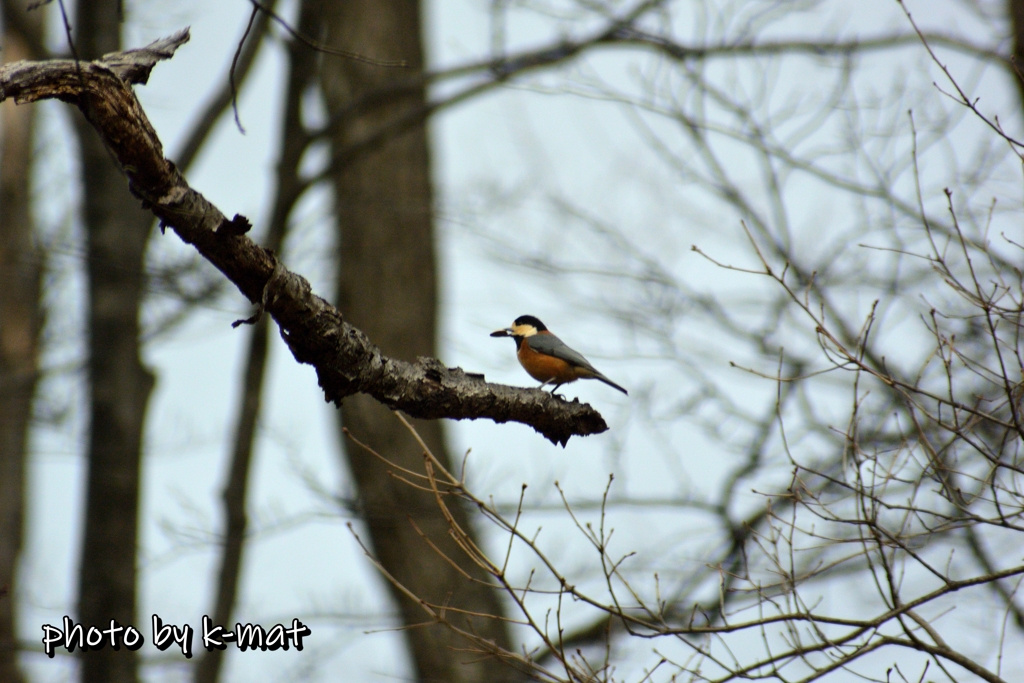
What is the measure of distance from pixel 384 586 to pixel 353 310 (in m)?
2.65

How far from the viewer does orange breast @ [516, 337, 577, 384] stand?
520 centimetres

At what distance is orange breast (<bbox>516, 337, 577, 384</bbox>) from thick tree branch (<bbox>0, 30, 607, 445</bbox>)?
5.99 feet

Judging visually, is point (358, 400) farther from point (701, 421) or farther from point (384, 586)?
point (701, 421)

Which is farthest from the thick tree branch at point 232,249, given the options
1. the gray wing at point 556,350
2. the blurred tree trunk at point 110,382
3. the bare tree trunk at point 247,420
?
the bare tree trunk at point 247,420

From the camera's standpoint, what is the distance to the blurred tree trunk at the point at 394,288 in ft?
25.1

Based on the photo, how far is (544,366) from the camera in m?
5.22

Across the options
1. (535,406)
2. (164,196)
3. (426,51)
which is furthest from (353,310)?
(164,196)

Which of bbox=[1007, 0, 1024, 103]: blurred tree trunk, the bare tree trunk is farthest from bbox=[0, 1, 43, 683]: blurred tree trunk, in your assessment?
bbox=[1007, 0, 1024, 103]: blurred tree trunk

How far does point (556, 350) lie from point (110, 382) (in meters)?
3.53

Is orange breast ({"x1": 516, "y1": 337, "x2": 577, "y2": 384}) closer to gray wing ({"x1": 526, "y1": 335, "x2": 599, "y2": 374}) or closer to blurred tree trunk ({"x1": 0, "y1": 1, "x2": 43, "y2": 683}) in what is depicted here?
gray wing ({"x1": 526, "y1": 335, "x2": 599, "y2": 374})

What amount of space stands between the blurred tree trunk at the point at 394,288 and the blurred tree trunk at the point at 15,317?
2.62m

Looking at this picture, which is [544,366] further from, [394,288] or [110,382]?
[394,288]

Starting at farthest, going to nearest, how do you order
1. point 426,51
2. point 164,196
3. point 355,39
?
point 426,51
point 355,39
point 164,196

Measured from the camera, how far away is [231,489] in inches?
296
